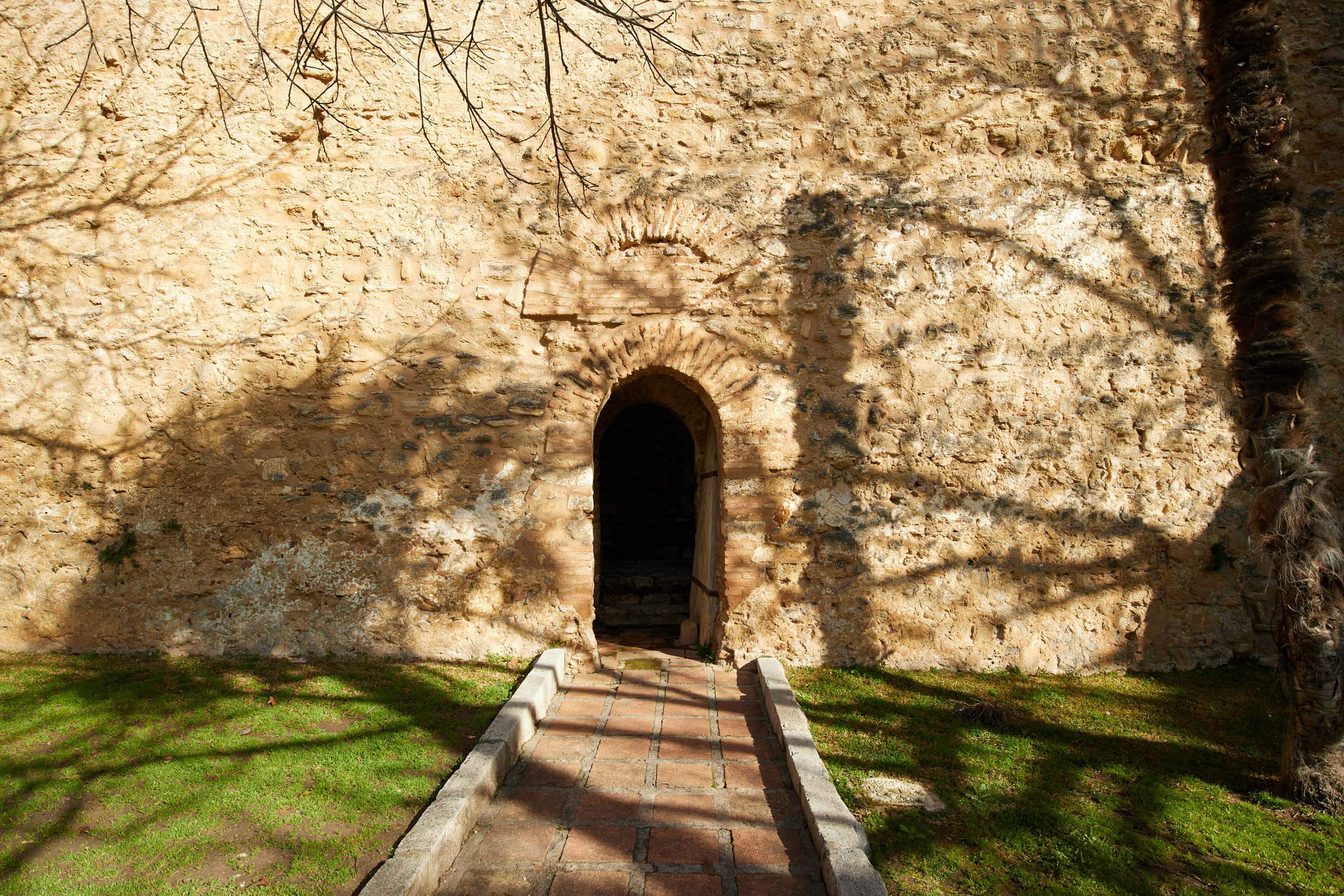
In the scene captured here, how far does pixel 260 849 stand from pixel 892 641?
4.05 meters

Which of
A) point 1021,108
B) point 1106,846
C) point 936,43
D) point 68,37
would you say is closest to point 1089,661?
point 1106,846

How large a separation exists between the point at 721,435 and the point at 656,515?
17.3 ft

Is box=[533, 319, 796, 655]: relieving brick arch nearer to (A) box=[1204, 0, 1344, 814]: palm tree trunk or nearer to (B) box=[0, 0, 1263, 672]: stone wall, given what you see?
(B) box=[0, 0, 1263, 672]: stone wall

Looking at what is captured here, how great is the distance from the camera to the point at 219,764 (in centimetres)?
353

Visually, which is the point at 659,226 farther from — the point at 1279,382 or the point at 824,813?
the point at 824,813

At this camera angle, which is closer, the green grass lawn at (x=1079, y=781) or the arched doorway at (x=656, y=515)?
the green grass lawn at (x=1079, y=781)

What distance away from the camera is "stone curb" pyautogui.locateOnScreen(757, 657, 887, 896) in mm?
2580

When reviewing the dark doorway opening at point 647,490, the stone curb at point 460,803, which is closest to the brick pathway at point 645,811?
the stone curb at point 460,803

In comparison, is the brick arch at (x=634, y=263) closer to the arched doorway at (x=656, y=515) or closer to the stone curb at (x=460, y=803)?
the arched doorway at (x=656, y=515)

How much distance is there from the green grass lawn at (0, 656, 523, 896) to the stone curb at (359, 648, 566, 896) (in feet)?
0.56

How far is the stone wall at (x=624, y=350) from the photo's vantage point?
16.9 feet

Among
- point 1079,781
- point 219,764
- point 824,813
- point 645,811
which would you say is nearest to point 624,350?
point 645,811

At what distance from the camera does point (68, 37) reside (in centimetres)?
480

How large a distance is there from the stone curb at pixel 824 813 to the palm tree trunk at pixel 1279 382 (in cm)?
235
